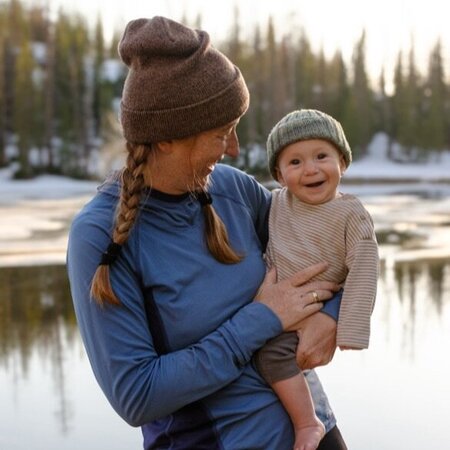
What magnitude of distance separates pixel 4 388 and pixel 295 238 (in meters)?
3.56

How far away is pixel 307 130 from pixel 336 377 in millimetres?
3433

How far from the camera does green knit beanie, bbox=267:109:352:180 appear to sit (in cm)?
221

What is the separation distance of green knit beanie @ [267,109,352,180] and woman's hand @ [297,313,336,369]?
414mm

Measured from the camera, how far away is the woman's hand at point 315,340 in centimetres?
209

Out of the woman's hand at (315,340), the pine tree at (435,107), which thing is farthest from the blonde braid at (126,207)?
the pine tree at (435,107)

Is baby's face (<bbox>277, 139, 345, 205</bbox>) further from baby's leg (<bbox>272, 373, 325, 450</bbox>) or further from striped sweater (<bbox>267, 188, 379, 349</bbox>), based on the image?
baby's leg (<bbox>272, 373, 325, 450</bbox>)

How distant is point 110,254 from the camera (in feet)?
6.11

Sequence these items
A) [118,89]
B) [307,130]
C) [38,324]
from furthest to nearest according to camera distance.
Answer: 1. [118,89]
2. [38,324]
3. [307,130]

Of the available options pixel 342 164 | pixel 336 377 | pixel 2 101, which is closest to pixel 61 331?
pixel 336 377

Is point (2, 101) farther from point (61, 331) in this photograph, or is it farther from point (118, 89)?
point (61, 331)

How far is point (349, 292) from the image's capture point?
7.06 ft

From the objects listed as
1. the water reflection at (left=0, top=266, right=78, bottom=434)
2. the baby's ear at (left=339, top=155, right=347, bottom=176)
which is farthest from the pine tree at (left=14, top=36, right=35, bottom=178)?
the baby's ear at (left=339, top=155, right=347, bottom=176)

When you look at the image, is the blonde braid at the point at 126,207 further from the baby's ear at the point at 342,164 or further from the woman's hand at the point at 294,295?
the baby's ear at the point at 342,164

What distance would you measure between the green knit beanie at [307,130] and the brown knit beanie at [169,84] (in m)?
0.28
